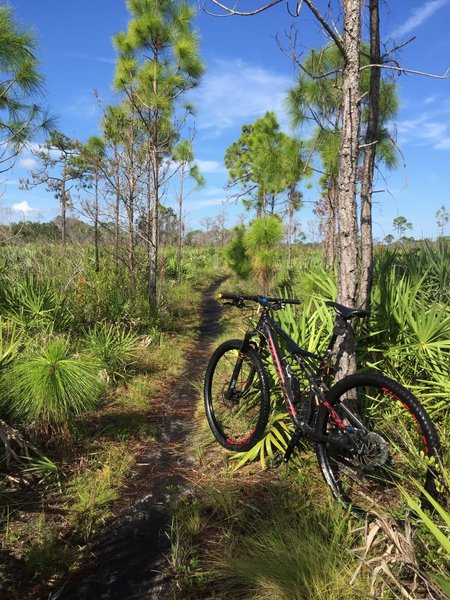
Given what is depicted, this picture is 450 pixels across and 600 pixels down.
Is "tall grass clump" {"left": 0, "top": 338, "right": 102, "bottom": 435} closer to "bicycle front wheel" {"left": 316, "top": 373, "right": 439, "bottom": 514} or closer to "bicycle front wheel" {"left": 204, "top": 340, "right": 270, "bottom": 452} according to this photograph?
"bicycle front wheel" {"left": 204, "top": 340, "right": 270, "bottom": 452}

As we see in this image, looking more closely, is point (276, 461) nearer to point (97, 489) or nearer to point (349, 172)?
point (97, 489)

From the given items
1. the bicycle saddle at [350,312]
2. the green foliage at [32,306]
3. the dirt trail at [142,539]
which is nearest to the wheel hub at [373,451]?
the bicycle saddle at [350,312]

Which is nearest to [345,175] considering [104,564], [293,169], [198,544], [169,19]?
[198,544]

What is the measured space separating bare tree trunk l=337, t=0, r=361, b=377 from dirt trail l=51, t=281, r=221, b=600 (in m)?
1.60

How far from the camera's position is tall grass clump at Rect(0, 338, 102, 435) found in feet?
10.6

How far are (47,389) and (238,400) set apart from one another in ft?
5.29

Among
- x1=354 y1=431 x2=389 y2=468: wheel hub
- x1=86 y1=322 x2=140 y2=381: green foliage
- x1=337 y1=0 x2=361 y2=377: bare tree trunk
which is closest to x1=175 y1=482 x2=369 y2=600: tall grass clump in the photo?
x1=354 y1=431 x2=389 y2=468: wheel hub

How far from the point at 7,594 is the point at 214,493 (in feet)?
4.16

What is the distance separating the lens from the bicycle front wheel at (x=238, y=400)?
3.27 meters

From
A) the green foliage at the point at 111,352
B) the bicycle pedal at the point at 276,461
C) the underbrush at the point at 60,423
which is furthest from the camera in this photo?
the green foliage at the point at 111,352

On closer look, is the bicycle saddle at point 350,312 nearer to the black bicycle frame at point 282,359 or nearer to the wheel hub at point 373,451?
the black bicycle frame at point 282,359

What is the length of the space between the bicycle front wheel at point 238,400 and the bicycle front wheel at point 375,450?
1.98 ft

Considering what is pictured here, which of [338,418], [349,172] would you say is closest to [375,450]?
[338,418]

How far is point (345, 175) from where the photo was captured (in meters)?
2.89
